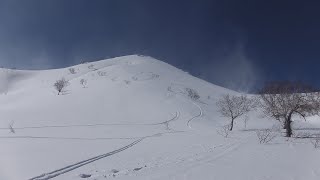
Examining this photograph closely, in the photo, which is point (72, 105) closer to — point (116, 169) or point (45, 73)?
point (116, 169)

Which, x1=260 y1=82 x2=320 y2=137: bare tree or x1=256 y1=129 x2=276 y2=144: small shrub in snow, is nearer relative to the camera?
x1=256 y1=129 x2=276 y2=144: small shrub in snow

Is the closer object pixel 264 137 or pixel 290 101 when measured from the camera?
pixel 264 137

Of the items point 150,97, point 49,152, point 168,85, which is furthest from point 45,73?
point 49,152

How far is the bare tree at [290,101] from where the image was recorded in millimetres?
31172

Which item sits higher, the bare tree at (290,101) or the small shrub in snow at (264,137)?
the bare tree at (290,101)

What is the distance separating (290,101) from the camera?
31.4 meters

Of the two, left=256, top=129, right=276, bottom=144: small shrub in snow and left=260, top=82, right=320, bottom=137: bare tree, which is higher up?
left=260, top=82, right=320, bottom=137: bare tree

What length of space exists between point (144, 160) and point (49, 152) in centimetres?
498

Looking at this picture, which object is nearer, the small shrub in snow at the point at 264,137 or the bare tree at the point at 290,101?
the small shrub in snow at the point at 264,137

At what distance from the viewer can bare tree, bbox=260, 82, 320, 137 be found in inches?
1227

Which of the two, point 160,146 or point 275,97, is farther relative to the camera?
point 275,97

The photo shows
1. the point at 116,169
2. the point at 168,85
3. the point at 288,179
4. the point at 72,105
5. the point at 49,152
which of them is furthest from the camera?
the point at 168,85

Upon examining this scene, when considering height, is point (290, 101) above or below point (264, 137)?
above

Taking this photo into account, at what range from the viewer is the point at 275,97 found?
112ft
